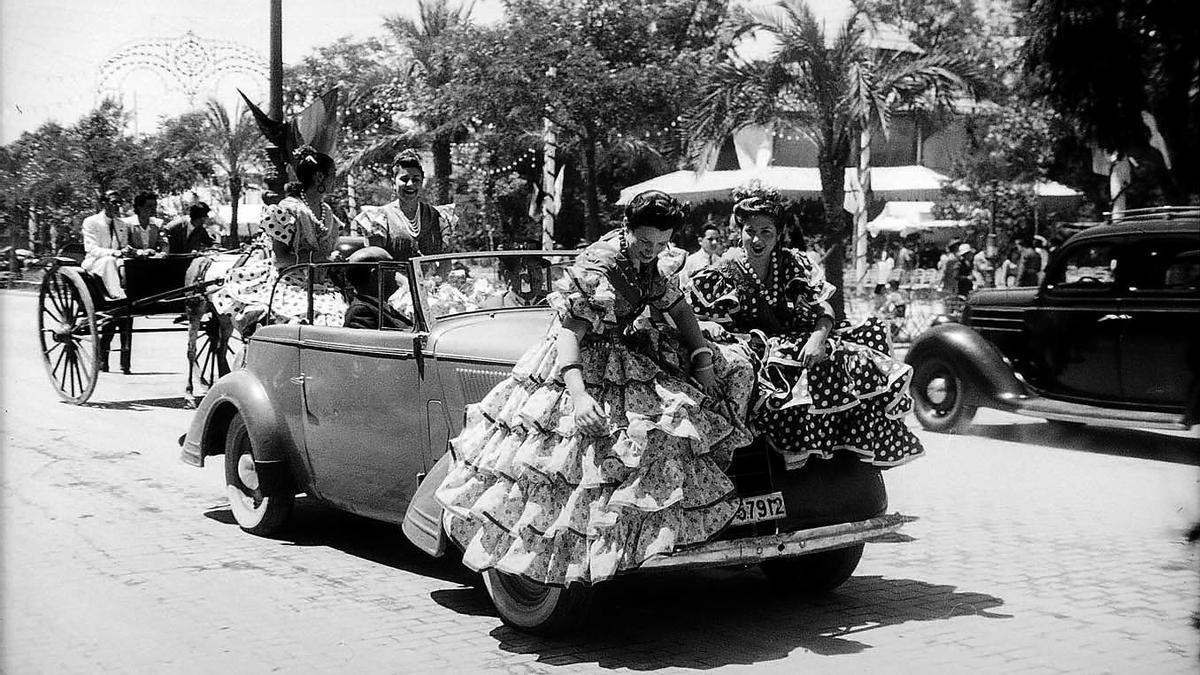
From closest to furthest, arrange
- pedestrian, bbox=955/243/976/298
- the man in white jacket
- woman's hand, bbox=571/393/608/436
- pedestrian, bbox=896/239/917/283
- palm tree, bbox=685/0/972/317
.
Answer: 1. woman's hand, bbox=571/393/608/436
2. the man in white jacket
3. palm tree, bbox=685/0/972/317
4. pedestrian, bbox=955/243/976/298
5. pedestrian, bbox=896/239/917/283

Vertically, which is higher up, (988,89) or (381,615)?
(988,89)

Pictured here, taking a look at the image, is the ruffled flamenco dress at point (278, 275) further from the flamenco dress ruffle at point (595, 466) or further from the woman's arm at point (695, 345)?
the woman's arm at point (695, 345)

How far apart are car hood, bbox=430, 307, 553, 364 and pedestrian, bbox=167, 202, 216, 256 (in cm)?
890

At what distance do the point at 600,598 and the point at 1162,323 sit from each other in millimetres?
6392

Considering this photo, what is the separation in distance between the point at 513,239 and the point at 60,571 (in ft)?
104

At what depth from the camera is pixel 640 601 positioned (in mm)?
5961

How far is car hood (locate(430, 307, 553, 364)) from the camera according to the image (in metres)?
5.67

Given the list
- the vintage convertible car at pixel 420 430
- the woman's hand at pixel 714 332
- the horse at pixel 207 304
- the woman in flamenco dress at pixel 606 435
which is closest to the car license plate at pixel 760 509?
the vintage convertible car at pixel 420 430

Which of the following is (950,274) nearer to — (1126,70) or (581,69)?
(581,69)

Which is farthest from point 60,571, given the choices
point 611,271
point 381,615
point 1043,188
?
point 1043,188

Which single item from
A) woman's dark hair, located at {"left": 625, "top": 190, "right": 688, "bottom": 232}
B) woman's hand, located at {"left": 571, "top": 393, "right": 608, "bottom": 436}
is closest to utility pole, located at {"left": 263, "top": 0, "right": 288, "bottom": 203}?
woman's dark hair, located at {"left": 625, "top": 190, "right": 688, "bottom": 232}

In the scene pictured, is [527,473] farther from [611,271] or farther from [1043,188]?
[1043,188]

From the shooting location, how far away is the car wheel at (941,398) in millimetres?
11859

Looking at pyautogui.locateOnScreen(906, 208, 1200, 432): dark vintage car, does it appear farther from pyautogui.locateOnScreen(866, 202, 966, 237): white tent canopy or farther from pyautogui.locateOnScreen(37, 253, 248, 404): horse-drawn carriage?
pyautogui.locateOnScreen(866, 202, 966, 237): white tent canopy
